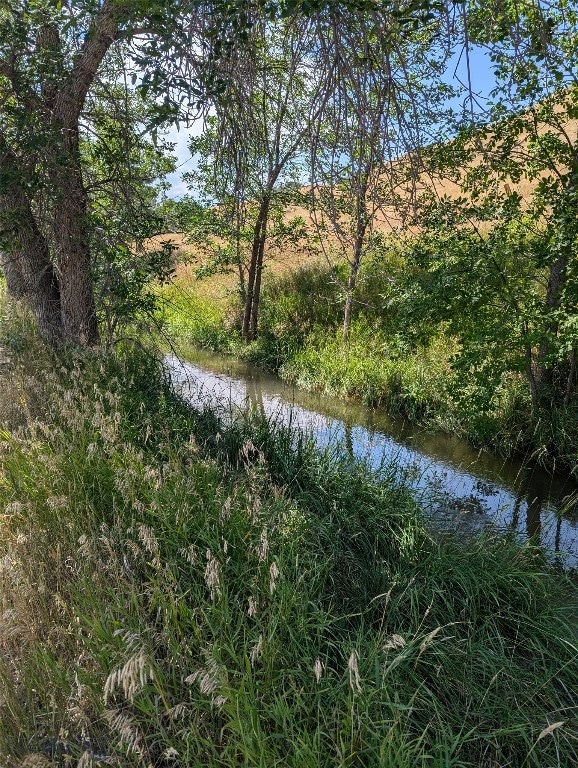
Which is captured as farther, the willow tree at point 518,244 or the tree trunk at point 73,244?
the willow tree at point 518,244

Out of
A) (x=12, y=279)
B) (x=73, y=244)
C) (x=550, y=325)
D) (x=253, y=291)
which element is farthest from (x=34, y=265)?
(x=253, y=291)

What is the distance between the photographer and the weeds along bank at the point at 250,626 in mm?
2104

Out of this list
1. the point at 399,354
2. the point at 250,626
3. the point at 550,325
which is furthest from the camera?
the point at 399,354

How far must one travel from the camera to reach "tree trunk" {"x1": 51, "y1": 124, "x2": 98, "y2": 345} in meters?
5.67

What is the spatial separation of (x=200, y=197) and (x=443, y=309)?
6.18m

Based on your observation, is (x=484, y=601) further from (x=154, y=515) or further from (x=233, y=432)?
(x=233, y=432)

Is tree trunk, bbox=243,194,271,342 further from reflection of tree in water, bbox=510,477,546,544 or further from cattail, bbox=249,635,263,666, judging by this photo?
cattail, bbox=249,635,263,666

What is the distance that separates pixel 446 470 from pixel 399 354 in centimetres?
268

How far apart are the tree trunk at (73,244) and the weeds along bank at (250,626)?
2379mm

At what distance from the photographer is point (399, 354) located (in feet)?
31.2

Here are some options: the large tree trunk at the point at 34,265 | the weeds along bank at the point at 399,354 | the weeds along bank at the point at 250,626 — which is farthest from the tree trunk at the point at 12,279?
the weeds along bank at the point at 250,626

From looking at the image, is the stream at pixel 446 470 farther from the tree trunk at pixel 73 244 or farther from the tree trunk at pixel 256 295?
the tree trunk at pixel 256 295

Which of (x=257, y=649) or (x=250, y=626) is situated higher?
(x=257, y=649)

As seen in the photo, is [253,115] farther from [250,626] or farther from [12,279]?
[12,279]
